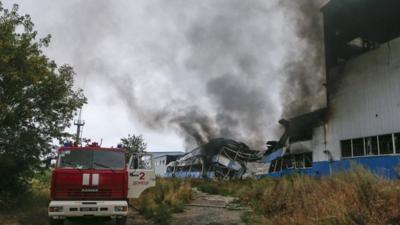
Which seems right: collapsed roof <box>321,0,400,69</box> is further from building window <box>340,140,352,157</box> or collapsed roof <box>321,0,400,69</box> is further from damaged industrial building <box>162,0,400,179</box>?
building window <box>340,140,352,157</box>

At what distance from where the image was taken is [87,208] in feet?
33.0

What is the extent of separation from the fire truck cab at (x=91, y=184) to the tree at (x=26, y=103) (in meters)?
4.45

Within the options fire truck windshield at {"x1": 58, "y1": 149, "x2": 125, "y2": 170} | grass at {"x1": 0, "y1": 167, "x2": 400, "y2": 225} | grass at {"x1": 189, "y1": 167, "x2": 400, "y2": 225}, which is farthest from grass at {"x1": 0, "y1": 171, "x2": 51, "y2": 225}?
grass at {"x1": 189, "y1": 167, "x2": 400, "y2": 225}

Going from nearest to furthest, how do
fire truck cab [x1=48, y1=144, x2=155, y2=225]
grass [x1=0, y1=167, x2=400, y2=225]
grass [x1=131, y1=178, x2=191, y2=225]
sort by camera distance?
1. grass [x1=0, y1=167, x2=400, y2=225]
2. fire truck cab [x1=48, y1=144, x2=155, y2=225]
3. grass [x1=131, y1=178, x2=191, y2=225]

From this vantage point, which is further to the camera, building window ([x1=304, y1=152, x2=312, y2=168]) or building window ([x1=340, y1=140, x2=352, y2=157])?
building window ([x1=304, y1=152, x2=312, y2=168])

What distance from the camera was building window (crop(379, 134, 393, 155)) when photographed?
21358 millimetres

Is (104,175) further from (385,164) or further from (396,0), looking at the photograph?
(396,0)

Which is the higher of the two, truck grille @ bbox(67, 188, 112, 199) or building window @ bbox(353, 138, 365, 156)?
building window @ bbox(353, 138, 365, 156)

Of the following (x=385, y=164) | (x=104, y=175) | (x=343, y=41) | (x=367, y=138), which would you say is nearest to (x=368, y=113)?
(x=367, y=138)

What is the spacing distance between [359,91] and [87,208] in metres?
18.6

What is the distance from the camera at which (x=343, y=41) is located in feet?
82.8

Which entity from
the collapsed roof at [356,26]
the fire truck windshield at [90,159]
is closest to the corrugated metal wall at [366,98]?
the collapsed roof at [356,26]

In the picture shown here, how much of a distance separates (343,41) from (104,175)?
19.7m

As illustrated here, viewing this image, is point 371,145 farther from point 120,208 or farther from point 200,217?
point 120,208
